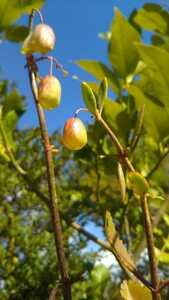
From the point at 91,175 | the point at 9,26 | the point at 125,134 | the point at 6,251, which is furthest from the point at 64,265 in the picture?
the point at 6,251

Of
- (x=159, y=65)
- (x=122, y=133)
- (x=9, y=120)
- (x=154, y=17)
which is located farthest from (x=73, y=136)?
(x=9, y=120)

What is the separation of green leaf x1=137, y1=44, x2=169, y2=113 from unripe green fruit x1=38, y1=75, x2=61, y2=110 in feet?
0.76

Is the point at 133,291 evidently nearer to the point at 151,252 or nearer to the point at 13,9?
the point at 151,252

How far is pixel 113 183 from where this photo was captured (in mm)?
1444

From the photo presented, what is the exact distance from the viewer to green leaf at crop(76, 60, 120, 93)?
111 centimetres

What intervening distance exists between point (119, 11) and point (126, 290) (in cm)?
69

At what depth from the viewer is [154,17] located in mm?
1143

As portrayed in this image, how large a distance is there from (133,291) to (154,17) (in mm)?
765

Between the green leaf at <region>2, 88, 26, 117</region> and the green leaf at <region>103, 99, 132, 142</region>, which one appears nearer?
the green leaf at <region>103, 99, 132, 142</region>

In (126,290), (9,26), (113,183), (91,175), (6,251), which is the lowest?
(6,251)

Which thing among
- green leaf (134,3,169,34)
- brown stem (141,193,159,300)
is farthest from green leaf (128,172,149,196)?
green leaf (134,3,169,34)

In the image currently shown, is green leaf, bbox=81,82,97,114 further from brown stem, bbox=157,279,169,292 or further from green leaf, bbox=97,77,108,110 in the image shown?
brown stem, bbox=157,279,169,292

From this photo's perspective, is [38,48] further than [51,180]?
Yes

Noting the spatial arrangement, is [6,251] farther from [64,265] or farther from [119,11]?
[64,265]
